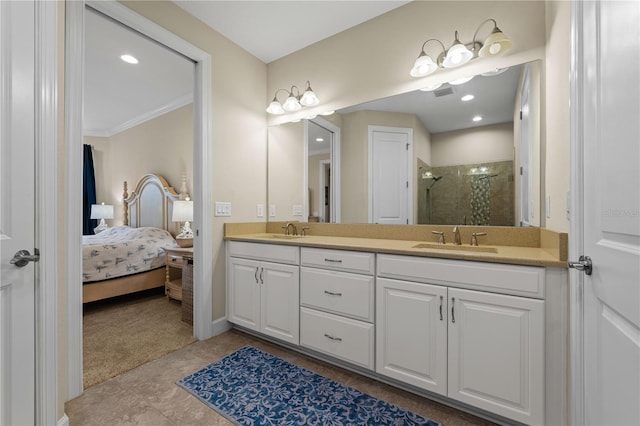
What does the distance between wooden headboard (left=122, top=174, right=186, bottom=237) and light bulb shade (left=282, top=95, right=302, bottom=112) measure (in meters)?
2.26

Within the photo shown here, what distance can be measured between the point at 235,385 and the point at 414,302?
1.18m

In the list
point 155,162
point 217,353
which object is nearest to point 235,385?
point 217,353

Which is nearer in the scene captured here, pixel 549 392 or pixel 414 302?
pixel 549 392

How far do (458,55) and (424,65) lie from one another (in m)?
0.22

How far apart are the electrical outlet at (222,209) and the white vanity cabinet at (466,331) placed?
4.86 feet

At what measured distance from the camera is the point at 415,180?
206 cm

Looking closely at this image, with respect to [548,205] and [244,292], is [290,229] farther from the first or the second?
[548,205]

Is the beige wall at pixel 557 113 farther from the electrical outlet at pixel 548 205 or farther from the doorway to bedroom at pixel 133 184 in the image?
the doorway to bedroom at pixel 133 184

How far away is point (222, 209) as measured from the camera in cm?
237

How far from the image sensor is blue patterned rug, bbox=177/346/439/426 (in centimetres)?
137

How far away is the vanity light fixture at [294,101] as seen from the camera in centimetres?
247

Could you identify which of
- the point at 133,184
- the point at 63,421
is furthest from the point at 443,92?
the point at 133,184

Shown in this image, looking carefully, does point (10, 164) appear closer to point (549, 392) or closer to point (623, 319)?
point (623, 319)

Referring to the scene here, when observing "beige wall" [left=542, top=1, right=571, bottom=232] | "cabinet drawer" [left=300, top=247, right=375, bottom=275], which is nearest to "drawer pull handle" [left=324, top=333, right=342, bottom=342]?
"cabinet drawer" [left=300, top=247, right=375, bottom=275]
